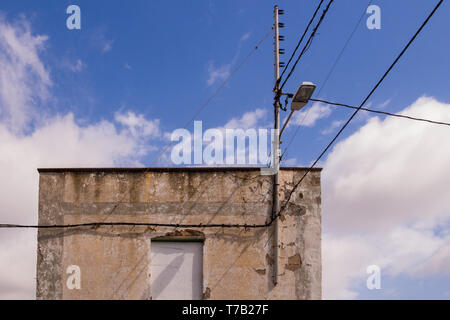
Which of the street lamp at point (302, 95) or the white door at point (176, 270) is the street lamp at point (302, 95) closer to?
the street lamp at point (302, 95)

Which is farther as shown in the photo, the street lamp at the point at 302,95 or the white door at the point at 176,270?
the white door at the point at 176,270

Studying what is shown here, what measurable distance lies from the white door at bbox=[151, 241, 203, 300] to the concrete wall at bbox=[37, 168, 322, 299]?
0.18 metres

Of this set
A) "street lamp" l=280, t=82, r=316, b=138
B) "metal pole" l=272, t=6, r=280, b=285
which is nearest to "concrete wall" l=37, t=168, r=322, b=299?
"metal pole" l=272, t=6, r=280, b=285

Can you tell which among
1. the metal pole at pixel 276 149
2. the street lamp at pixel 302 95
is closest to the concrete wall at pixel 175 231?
the metal pole at pixel 276 149

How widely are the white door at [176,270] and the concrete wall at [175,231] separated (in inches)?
7.1

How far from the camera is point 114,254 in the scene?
1347cm

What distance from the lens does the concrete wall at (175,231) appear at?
1336cm

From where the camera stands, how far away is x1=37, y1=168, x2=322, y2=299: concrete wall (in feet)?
43.8

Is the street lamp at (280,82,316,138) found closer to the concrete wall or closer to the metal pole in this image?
the metal pole

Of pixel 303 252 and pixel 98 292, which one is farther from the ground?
pixel 303 252

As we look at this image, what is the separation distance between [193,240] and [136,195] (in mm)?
1786
